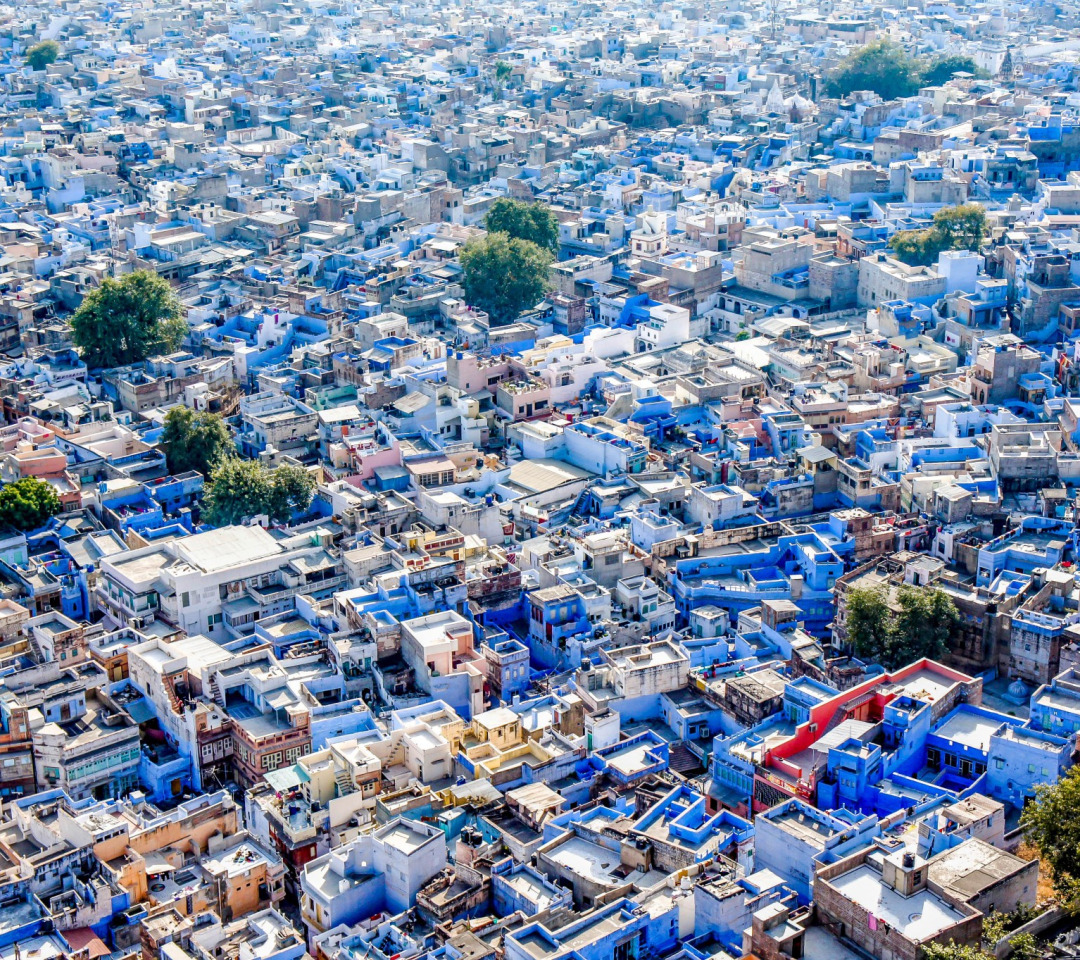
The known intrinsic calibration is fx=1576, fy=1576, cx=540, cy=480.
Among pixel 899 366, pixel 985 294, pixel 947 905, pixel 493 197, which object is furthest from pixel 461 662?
pixel 493 197

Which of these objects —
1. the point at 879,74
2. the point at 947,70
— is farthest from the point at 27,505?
the point at 947,70

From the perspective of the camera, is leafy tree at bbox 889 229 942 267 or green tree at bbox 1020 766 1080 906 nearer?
green tree at bbox 1020 766 1080 906

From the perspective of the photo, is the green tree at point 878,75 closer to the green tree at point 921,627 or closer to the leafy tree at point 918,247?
the leafy tree at point 918,247

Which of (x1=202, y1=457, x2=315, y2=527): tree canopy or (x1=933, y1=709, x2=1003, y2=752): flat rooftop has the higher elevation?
(x1=202, y1=457, x2=315, y2=527): tree canopy

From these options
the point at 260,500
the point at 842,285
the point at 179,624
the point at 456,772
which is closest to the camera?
the point at 456,772

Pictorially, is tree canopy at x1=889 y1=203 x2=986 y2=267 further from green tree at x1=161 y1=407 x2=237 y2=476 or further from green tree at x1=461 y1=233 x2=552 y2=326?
green tree at x1=161 y1=407 x2=237 y2=476

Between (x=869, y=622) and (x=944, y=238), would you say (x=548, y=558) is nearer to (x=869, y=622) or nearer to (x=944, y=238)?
(x=869, y=622)

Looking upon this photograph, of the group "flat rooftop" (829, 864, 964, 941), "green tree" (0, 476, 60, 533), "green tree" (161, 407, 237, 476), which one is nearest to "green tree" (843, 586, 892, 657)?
"flat rooftop" (829, 864, 964, 941)

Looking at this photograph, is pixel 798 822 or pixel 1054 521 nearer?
pixel 798 822

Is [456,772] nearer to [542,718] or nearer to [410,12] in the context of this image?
[542,718]
